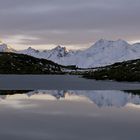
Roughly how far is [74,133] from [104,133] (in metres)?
2.45

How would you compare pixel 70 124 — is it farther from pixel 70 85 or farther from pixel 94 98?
pixel 70 85

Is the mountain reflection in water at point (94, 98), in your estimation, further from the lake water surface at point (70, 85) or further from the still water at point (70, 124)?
the lake water surface at point (70, 85)

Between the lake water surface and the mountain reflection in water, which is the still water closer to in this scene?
the mountain reflection in water

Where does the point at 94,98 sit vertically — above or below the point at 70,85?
below

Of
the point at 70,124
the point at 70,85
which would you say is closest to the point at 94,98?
the point at 70,124

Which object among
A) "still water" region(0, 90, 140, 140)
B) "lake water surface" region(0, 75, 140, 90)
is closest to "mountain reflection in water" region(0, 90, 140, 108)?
"still water" region(0, 90, 140, 140)

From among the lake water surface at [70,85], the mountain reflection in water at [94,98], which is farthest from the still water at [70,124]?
the lake water surface at [70,85]

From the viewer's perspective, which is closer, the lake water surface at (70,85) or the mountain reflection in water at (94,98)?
the mountain reflection in water at (94,98)

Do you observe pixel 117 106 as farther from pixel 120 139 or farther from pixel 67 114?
pixel 120 139

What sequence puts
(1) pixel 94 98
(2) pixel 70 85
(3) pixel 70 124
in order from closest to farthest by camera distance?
(3) pixel 70 124
(1) pixel 94 98
(2) pixel 70 85

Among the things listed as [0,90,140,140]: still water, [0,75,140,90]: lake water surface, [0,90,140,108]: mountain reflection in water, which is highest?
[0,75,140,90]: lake water surface

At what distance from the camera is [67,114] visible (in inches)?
1745

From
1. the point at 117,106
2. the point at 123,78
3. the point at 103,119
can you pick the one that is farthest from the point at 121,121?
the point at 123,78

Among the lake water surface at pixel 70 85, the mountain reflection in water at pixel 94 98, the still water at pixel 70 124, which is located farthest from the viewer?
the lake water surface at pixel 70 85
